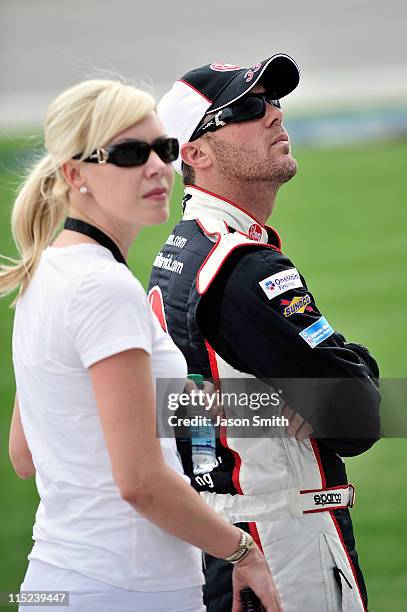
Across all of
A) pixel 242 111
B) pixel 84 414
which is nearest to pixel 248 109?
pixel 242 111

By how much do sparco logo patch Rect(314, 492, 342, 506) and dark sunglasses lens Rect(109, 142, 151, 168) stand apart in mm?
971

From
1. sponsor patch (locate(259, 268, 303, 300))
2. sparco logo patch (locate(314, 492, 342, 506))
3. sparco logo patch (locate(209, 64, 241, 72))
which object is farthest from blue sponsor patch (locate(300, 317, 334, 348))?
sparco logo patch (locate(209, 64, 241, 72))

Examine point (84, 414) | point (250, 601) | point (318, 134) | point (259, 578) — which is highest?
point (84, 414)

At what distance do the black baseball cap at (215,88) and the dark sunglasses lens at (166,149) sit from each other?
26.1 inches

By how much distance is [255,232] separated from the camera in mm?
2799

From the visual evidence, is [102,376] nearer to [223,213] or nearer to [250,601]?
[250,601]

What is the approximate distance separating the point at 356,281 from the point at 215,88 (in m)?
12.1

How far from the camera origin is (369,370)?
8.56ft

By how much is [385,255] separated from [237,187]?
1348 centimetres

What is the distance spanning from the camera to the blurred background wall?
21.8ft

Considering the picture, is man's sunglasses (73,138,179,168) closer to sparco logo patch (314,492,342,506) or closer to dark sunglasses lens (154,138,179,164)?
dark sunglasses lens (154,138,179,164)

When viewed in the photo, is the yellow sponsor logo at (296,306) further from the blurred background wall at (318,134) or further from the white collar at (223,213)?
the blurred background wall at (318,134)

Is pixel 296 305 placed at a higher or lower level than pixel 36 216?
lower

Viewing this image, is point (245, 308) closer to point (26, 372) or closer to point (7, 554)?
point (26, 372)
